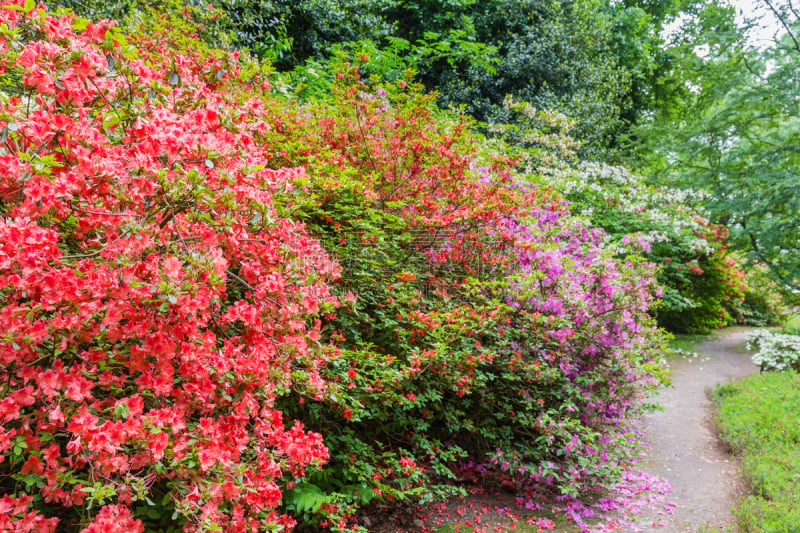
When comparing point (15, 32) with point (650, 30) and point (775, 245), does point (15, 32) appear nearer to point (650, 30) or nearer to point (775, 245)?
point (775, 245)

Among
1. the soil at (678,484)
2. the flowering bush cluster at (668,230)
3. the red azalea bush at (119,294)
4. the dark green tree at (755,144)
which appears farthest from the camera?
the flowering bush cluster at (668,230)

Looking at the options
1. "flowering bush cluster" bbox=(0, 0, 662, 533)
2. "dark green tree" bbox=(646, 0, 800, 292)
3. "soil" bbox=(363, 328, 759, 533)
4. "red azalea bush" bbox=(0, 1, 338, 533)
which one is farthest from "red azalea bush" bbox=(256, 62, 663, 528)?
"dark green tree" bbox=(646, 0, 800, 292)

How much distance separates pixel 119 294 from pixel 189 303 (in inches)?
7.9

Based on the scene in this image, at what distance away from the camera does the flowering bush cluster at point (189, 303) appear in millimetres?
1575

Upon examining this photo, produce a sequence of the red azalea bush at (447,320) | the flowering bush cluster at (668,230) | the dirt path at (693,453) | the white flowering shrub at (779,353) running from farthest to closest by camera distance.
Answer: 1. the flowering bush cluster at (668,230)
2. the white flowering shrub at (779,353)
3. the dirt path at (693,453)
4. the red azalea bush at (447,320)

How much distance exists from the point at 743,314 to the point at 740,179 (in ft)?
21.8

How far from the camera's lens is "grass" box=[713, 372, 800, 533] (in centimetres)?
416

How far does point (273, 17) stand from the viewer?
812 cm

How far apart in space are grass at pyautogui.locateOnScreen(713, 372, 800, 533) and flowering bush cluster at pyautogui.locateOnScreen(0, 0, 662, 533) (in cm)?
150

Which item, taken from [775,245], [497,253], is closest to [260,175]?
[497,253]

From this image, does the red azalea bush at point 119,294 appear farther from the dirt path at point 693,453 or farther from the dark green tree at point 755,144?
the dark green tree at point 755,144

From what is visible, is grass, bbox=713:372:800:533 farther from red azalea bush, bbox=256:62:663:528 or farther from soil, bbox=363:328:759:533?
red azalea bush, bbox=256:62:663:528

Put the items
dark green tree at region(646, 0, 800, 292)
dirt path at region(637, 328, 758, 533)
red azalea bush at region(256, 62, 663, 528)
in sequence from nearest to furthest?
red azalea bush at region(256, 62, 663, 528) → dirt path at region(637, 328, 758, 533) → dark green tree at region(646, 0, 800, 292)

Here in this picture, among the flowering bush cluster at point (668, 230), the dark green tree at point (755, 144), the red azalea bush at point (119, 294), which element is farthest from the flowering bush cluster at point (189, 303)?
the dark green tree at point (755, 144)
